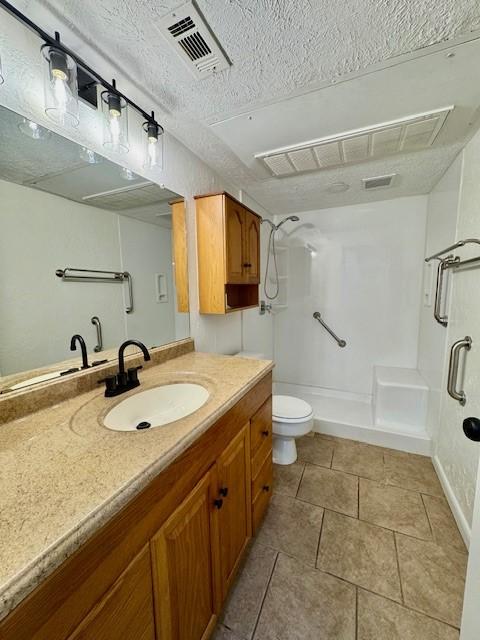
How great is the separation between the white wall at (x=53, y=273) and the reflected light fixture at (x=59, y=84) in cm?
29

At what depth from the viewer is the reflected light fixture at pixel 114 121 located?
1.02 metres

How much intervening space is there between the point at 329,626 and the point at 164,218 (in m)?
2.01

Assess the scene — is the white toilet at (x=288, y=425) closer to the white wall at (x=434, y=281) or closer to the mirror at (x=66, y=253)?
the white wall at (x=434, y=281)

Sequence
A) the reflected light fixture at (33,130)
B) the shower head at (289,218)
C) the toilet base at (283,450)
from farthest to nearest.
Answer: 1. the shower head at (289,218)
2. the toilet base at (283,450)
3. the reflected light fixture at (33,130)

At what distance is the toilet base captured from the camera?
1.94 metres

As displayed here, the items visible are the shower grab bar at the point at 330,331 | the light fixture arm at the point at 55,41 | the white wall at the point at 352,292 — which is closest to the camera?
the light fixture arm at the point at 55,41

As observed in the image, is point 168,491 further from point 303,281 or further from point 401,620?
point 303,281

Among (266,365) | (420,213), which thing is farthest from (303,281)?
(266,365)

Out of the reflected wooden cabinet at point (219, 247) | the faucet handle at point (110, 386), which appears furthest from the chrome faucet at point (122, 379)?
the reflected wooden cabinet at point (219, 247)

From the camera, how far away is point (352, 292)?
273 centimetres

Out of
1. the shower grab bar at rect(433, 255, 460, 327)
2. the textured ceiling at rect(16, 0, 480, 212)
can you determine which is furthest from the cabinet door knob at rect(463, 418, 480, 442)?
the shower grab bar at rect(433, 255, 460, 327)

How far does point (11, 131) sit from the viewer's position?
0.84 metres

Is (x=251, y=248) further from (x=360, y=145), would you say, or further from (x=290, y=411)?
(x=290, y=411)

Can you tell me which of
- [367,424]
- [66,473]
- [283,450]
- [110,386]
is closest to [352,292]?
[367,424]
